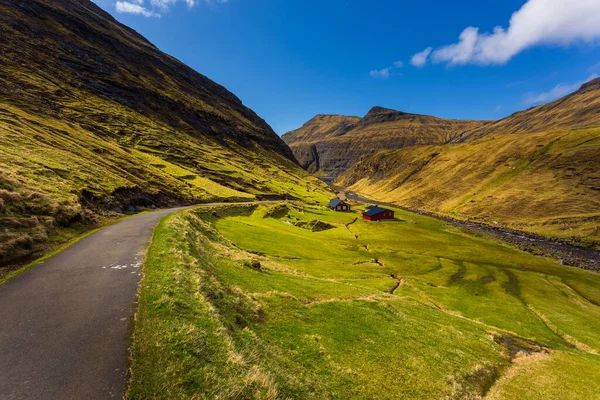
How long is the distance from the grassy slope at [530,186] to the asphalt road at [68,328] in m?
134

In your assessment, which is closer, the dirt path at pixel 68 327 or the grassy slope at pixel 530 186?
the dirt path at pixel 68 327

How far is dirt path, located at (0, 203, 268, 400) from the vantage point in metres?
7.92

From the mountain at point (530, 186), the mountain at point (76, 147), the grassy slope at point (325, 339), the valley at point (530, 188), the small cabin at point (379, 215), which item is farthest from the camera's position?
the small cabin at point (379, 215)

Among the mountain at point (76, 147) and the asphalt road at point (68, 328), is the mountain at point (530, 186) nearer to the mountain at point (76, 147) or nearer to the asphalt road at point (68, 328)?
the mountain at point (76, 147)

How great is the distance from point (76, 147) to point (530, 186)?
18635cm

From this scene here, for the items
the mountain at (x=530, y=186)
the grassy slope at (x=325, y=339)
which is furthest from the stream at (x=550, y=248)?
the grassy slope at (x=325, y=339)

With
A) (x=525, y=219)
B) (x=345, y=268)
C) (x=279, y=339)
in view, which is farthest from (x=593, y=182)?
(x=279, y=339)

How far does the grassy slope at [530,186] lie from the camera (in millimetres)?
108250

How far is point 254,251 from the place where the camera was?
43000mm

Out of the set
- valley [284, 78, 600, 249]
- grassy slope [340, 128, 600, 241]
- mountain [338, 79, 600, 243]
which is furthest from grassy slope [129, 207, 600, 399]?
grassy slope [340, 128, 600, 241]

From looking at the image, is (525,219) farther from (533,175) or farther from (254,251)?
(254,251)

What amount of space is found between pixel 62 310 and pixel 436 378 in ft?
64.7

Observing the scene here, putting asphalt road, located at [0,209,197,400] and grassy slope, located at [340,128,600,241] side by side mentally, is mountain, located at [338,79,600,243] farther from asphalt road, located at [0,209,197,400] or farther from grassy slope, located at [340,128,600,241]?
asphalt road, located at [0,209,197,400]

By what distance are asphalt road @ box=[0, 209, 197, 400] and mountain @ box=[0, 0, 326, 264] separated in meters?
5.82
